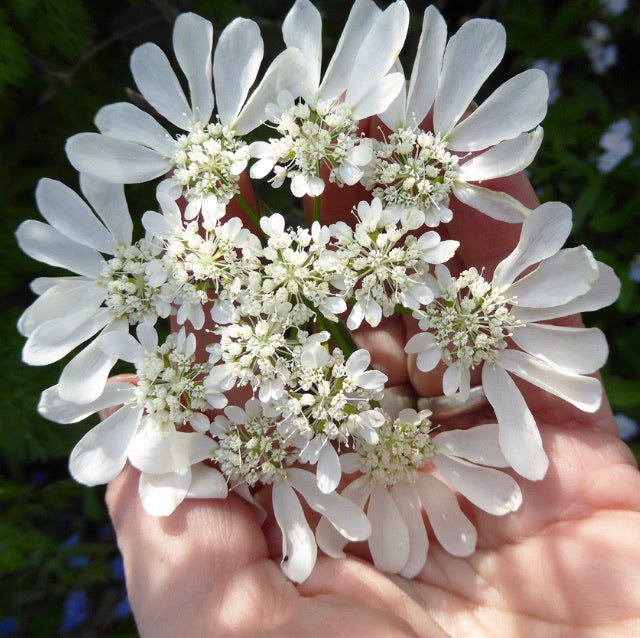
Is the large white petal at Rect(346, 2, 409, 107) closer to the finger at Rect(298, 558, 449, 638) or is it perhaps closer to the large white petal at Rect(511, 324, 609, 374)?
the large white petal at Rect(511, 324, 609, 374)

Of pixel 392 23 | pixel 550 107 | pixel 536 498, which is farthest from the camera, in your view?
pixel 550 107

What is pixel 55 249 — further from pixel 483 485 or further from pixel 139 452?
pixel 483 485

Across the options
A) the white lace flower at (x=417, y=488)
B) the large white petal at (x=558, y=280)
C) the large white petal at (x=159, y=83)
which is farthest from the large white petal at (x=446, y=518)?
the large white petal at (x=159, y=83)

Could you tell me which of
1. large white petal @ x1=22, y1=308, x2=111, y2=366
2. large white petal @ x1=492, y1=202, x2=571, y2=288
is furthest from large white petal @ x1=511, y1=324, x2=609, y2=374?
large white petal @ x1=22, y1=308, x2=111, y2=366

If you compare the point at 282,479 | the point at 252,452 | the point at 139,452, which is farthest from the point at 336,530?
the point at 139,452

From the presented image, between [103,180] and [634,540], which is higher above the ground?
[103,180]

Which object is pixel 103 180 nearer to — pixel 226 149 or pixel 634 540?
pixel 226 149

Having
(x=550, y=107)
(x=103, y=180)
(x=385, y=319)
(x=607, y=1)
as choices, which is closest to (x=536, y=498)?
(x=385, y=319)
